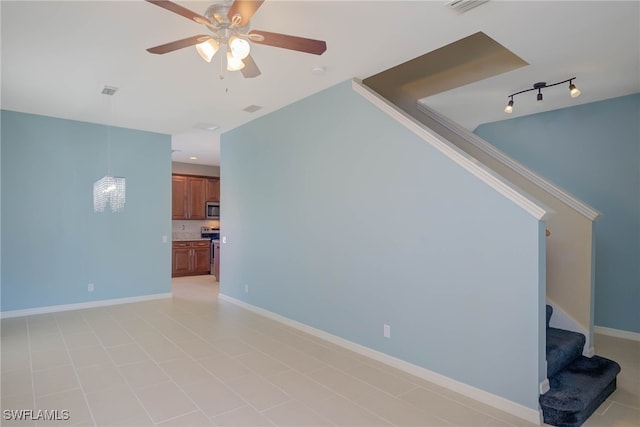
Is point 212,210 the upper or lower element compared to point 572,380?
upper

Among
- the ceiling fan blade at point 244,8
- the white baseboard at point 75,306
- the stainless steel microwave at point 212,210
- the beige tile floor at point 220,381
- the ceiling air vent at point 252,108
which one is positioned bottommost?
the beige tile floor at point 220,381

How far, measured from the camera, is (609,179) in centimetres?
454

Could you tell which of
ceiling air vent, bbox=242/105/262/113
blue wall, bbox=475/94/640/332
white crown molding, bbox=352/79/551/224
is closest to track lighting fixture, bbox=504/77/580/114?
blue wall, bbox=475/94/640/332

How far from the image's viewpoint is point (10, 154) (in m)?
5.00

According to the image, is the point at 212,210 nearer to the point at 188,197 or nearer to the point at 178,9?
the point at 188,197

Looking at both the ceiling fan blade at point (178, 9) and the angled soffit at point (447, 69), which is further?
the angled soffit at point (447, 69)

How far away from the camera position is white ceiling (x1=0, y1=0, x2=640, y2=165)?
103 inches

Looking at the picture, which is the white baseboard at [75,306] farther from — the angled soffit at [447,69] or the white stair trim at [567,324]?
the white stair trim at [567,324]

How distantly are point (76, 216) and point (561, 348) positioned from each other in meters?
6.30

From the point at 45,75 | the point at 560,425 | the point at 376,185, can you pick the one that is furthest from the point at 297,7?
the point at 560,425

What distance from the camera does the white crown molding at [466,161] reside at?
253 cm

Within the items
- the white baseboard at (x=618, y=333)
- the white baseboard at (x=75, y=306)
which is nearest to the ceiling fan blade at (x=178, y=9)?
the white baseboard at (x=75, y=306)

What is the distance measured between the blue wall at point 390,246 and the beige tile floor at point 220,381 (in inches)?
12.9

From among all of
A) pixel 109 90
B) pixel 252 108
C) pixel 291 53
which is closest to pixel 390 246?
pixel 291 53
